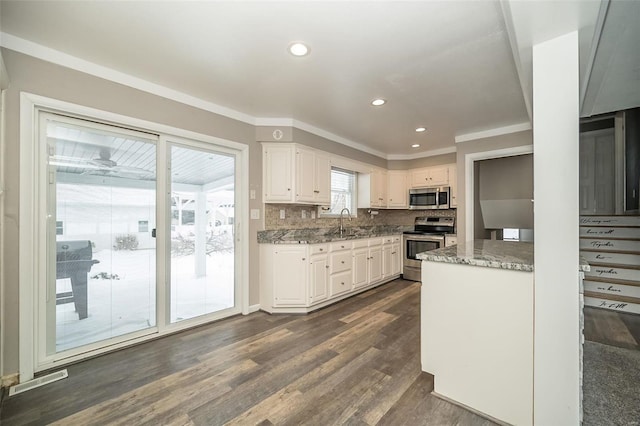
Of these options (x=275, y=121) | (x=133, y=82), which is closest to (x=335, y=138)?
(x=275, y=121)

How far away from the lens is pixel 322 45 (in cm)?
197

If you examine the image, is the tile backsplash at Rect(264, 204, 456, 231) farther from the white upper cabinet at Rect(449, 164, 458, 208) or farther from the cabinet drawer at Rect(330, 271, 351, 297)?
the cabinet drawer at Rect(330, 271, 351, 297)

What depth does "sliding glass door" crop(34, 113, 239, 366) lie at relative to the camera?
221 centimetres

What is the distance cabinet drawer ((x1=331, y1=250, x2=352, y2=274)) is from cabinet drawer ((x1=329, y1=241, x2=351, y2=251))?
66 millimetres

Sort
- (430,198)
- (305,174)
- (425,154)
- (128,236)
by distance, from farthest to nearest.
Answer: (425,154) → (430,198) → (305,174) → (128,236)

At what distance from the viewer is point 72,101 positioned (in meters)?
2.18

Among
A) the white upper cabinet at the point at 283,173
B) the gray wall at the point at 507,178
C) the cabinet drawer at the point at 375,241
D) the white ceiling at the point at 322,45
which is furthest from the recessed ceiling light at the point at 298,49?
the gray wall at the point at 507,178

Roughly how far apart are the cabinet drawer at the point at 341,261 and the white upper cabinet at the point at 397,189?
1975 millimetres

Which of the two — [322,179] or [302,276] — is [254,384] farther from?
[322,179]

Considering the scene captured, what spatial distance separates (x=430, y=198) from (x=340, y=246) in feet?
7.75

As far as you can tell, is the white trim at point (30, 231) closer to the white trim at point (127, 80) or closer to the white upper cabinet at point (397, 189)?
the white trim at point (127, 80)

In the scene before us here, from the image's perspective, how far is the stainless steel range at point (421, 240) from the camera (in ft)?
15.7

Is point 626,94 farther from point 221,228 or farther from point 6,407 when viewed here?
point 6,407

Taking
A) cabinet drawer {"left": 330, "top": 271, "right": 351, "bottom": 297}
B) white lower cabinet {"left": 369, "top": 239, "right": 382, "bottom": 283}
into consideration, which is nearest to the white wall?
cabinet drawer {"left": 330, "top": 271, "right": 351, "bottom": 297}
